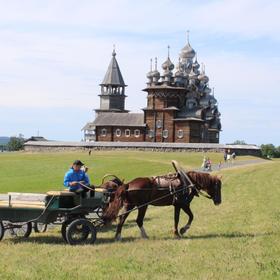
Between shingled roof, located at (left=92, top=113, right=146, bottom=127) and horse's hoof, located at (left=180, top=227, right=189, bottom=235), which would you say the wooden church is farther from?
horse's hoof, located at (left=180, top=227, right=189, bottom=235)

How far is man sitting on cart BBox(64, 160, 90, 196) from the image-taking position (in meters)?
12.6

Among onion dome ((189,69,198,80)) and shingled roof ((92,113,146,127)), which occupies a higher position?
onion dome ((189,69,198,80))

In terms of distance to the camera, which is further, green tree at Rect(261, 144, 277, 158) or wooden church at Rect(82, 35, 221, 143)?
green tree at Rect(261, 144, 277, 158)

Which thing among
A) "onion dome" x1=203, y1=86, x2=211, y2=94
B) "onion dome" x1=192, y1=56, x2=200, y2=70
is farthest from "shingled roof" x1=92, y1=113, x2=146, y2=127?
"onion dome" x1=192, y1=56, x2=200, y2=70

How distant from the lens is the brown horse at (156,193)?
12898 millimetres

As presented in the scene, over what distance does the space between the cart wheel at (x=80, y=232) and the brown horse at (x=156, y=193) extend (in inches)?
22.6

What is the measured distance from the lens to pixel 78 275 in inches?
362

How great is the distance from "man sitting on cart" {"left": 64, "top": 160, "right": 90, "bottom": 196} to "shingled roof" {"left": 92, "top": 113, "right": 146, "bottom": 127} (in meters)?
82.8

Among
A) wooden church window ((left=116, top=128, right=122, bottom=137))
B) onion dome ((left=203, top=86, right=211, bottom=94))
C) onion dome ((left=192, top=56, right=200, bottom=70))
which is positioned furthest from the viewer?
onion dome ((left=192, top=56, right=200, bottom=70))

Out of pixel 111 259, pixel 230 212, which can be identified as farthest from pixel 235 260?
pixel 230 212

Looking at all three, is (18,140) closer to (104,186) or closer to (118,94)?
(118,94)

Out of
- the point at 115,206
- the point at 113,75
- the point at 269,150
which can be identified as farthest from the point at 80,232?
the point at 269,150

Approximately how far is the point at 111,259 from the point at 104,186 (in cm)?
435

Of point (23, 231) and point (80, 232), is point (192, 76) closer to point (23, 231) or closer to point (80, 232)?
point (23, 231)
